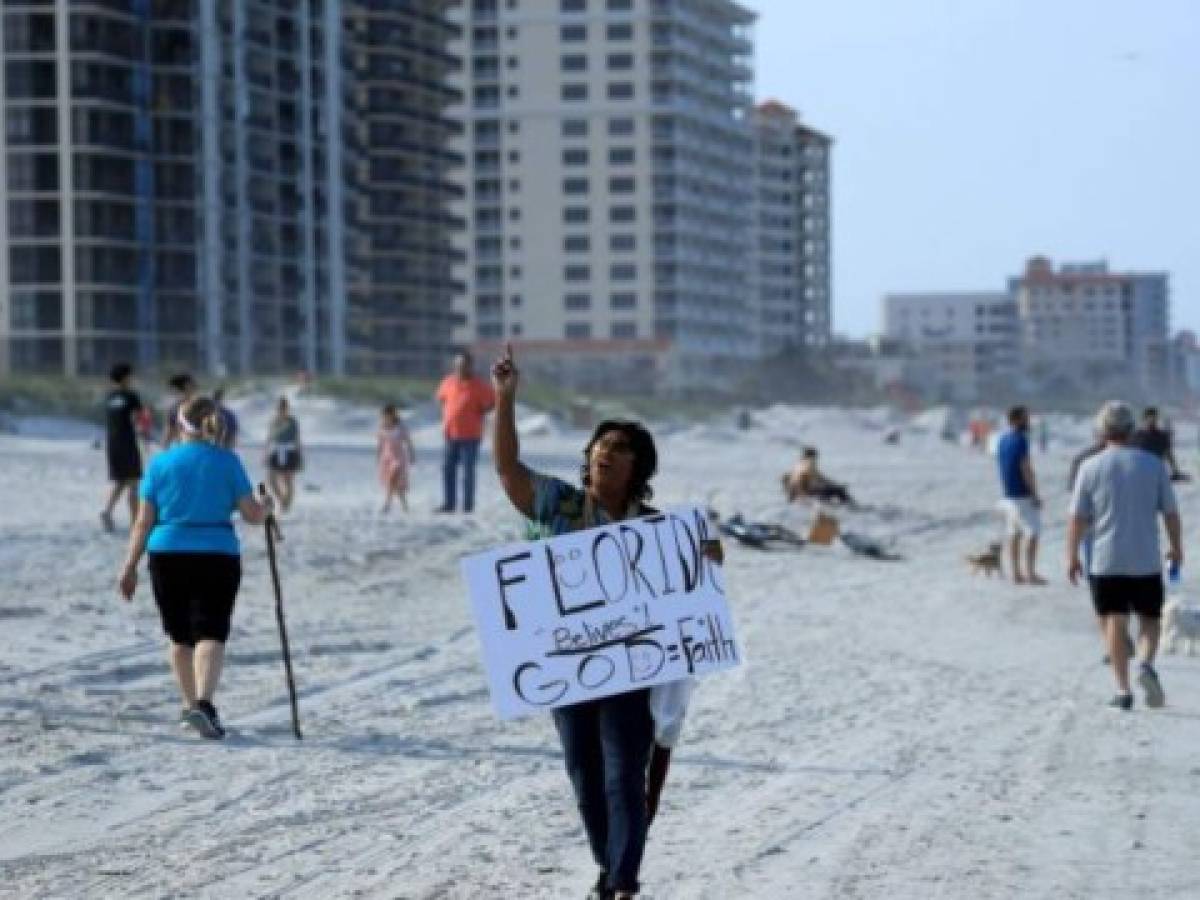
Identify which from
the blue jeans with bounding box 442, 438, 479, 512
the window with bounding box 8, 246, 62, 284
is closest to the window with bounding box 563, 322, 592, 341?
the window with bounding box 8, 246, 62, 284

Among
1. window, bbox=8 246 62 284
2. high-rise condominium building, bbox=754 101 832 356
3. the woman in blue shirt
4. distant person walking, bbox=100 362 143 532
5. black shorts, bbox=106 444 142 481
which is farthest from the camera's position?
high-rise condominium building, bbox=754 101 832 356

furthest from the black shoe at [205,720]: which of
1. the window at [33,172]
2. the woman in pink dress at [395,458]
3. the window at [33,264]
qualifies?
the window at [33,172]

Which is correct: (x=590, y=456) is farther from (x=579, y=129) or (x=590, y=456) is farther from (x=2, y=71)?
(x=579, y=129)

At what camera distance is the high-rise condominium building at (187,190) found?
91.7 meters

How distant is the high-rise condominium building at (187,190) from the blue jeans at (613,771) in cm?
7857

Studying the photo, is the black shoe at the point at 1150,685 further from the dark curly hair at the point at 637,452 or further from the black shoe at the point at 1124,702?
the dark curly hair at the point at 637,452

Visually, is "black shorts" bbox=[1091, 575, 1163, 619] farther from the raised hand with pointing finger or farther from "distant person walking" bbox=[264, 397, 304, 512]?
"distant person walking" bbox=[264, 397, 304, 512]

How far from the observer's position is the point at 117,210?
9362 cm

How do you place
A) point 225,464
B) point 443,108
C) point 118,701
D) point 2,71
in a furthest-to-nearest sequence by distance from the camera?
point 443,108 < point 2,71 < point 118,701 < point 225,464

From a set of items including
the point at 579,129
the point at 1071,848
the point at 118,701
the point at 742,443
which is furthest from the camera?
the point at 579,129

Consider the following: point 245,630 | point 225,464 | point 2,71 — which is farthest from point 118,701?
point 2,71

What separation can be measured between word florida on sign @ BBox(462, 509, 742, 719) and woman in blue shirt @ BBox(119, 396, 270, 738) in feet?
12.9

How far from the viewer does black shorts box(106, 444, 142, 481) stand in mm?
22969

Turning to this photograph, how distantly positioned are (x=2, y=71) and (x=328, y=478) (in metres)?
54.1
